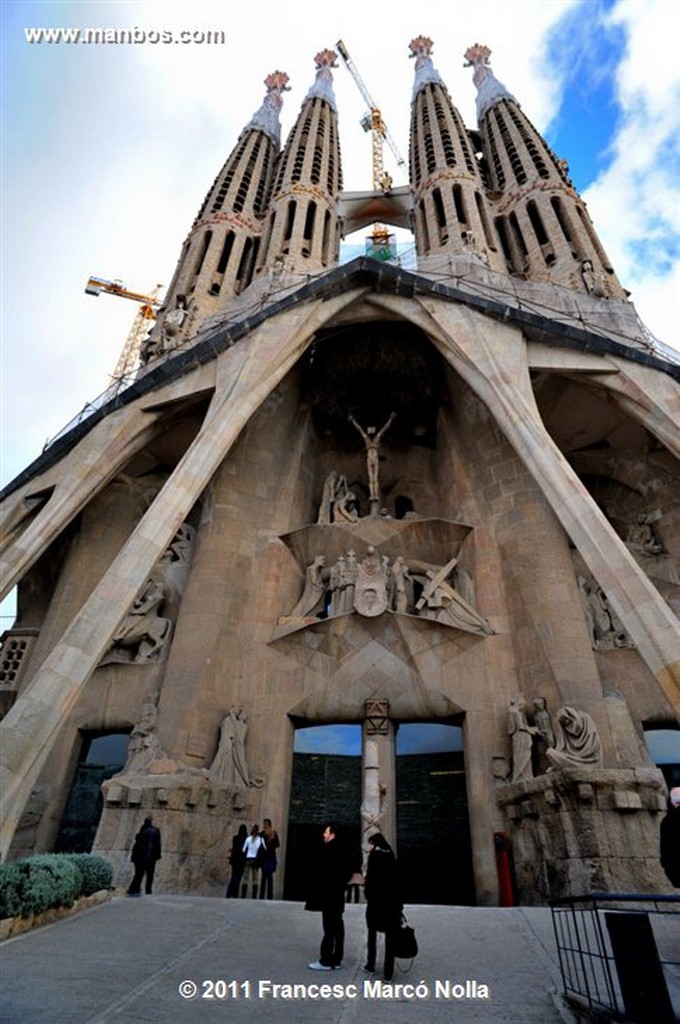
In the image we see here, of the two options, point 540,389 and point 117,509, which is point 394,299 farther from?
point 117,509

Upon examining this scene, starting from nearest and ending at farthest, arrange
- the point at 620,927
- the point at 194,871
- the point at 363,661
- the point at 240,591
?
the point at 620,927 → the point at 194,871 → the point at 363,661 → the point at 240,591

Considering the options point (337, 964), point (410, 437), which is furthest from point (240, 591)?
point (337, 964)

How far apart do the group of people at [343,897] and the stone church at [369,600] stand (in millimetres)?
4218

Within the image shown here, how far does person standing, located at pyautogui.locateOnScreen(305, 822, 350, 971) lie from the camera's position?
12.6 ft

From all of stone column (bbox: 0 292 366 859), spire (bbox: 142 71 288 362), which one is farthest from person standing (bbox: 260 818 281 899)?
spire (bbox: 142 71 288 362)

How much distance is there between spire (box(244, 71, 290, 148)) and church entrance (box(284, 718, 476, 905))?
1339 inches

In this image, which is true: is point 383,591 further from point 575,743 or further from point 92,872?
point 92,872

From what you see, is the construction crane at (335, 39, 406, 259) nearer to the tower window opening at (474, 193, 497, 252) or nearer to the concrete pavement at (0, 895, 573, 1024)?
the tower window opening at (474, 193, 497, 252)

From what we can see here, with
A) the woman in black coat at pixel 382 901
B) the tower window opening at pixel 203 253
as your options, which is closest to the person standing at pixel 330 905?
the woman in black coat at pixel 382 901

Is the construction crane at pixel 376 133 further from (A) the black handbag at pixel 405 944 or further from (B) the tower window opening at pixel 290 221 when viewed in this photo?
(A) the black handbag at pixel 405 944

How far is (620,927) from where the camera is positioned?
268 centimetres

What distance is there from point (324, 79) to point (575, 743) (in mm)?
43403

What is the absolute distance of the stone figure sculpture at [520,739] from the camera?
9992 millimetres

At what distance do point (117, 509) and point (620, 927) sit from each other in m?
14.6
